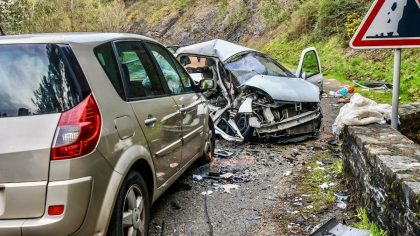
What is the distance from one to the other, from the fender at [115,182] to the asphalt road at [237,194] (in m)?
1.16

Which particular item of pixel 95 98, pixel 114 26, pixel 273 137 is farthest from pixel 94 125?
pixel 114 26

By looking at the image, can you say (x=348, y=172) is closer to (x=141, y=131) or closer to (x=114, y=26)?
(x=141, y=131)

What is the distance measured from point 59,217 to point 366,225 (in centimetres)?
273

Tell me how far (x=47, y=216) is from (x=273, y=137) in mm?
5728

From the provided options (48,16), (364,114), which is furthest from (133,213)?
(48,16)

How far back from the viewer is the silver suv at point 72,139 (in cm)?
261

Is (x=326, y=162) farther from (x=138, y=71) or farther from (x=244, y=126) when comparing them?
(x=138, y=71)

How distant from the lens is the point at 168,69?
4.82 meters

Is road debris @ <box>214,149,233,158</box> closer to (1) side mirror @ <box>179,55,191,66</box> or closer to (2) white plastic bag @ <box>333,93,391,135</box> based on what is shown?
(2) white plastic bag @ <box>333,93,391,135</box>

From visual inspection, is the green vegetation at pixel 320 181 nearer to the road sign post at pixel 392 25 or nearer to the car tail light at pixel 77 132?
the road sign post at pixel 392 25

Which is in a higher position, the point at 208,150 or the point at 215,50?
the point at 215,50

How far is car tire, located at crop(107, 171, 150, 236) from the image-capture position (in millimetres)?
3113

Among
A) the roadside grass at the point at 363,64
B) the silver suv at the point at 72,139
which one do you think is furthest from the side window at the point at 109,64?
the roadside grass at the point at 363,64

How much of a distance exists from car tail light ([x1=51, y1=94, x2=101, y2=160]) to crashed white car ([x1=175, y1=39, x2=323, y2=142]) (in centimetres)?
455
